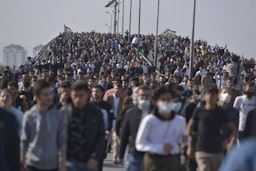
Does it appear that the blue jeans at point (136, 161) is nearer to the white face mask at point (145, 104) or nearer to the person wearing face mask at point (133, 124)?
the person wearing face mask at point (133, 124)

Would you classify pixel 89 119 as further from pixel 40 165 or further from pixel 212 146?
pixel 212 146

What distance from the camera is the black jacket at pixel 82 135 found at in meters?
6.96

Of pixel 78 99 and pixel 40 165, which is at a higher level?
pixel 78 99

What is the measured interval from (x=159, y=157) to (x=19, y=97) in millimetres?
4853

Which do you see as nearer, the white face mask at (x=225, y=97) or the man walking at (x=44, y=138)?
the man walking at (x=44, y=138)

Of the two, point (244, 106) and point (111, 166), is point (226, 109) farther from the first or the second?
point (111, 166)

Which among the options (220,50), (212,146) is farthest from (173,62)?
(212,146)

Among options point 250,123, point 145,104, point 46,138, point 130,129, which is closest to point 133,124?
→ point 130,129

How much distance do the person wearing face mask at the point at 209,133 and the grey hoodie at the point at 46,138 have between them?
242cm

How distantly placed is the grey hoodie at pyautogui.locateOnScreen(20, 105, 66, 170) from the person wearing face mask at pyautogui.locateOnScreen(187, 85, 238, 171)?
7.95ft

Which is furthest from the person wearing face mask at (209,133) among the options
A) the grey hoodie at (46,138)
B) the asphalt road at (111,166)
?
the asphalt road at (111,166)

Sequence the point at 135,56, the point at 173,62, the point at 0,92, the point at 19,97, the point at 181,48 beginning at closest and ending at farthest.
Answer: the point at 0,92 < the point at 19,97 < the point at 173,62 < the point at 135,56 < the point at 181,48

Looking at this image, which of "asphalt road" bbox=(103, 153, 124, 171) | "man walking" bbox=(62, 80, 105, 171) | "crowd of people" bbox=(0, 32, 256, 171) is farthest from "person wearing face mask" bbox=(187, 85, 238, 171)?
"asphalt road" bbox=(103, 153, 124, 171)

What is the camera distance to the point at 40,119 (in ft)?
22.3
